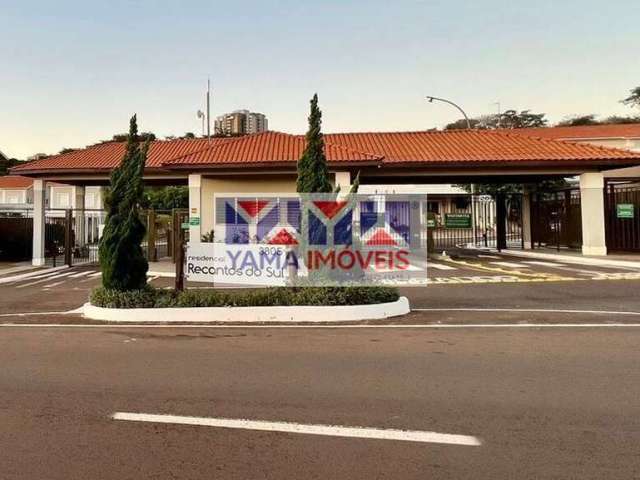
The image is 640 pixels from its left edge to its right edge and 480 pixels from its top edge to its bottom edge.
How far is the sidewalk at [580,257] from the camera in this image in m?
17.5

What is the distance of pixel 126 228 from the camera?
33.6 feet

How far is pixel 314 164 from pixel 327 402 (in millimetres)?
6323

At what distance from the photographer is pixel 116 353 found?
6.93 metres

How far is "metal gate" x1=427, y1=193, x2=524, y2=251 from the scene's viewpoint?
2498cm

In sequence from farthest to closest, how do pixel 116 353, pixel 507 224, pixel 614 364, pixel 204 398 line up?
pixel 507 224, pixel 116 353, pixel 614 364, pixel 204 398

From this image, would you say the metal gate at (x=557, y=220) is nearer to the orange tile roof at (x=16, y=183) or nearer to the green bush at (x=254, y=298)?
the green bush at (x=254, y=298)

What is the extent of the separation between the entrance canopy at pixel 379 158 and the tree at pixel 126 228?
312 inches

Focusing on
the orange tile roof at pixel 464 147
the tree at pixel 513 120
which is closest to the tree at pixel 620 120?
the tree at pixel 513 120

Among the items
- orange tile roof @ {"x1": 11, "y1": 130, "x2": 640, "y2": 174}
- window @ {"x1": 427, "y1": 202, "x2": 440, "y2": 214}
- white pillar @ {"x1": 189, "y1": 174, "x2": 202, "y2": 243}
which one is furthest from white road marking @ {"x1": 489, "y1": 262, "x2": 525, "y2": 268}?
white pillar @ {"x1": 189, "y1": 174, "x2": 202, "y2": 243}

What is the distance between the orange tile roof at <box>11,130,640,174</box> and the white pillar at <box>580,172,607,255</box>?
1078mm

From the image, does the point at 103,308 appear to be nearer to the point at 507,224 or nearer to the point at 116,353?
the point at 116,353

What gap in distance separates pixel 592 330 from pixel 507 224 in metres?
21.5

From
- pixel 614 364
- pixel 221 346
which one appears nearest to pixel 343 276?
pixel 221 346

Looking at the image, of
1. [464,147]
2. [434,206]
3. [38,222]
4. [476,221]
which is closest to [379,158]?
[464,147]
